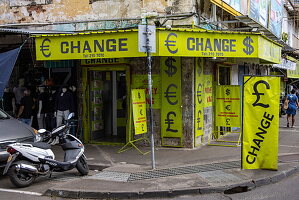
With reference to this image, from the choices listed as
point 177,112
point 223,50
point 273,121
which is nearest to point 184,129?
point 177,112

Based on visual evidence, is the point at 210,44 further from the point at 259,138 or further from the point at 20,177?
the point at 20,177

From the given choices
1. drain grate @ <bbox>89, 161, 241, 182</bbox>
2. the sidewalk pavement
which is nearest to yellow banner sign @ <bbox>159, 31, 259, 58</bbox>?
the sidewalk pavement

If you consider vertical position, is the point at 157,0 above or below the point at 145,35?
above

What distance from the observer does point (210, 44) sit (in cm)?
984

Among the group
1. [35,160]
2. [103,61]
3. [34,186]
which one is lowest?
[34,186]

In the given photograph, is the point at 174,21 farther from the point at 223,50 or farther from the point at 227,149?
the point at 227,149

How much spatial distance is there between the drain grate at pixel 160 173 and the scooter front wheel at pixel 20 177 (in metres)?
1.32

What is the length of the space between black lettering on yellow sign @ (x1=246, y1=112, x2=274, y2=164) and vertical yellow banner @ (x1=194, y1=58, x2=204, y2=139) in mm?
2992

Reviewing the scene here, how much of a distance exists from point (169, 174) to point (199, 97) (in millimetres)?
3671

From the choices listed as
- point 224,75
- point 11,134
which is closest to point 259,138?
point 11,134

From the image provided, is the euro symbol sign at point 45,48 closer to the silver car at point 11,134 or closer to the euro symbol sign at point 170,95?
the silver car at point 11,134

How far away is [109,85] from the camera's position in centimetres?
1290

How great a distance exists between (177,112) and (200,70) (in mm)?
1526

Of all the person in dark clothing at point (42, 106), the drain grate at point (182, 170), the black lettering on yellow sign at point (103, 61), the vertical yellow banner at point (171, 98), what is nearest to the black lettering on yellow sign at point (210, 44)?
the vertical yellow banner at point (171, 98)
